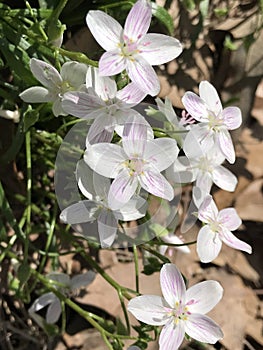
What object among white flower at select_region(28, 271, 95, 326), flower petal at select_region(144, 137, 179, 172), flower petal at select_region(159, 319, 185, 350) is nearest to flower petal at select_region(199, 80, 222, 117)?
flower petal at select_region(144, 137, 179, 172)

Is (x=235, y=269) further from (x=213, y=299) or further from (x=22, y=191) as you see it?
(x=213, y=299)

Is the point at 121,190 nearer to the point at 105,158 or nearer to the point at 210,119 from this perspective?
the point at 105,158

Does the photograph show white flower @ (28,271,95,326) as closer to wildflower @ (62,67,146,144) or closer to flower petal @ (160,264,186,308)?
flower petal @ (160,264,186,308)

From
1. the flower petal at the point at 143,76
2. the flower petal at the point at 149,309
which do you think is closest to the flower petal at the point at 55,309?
the flower petal at the point at 149,309

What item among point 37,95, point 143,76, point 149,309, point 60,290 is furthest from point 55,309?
point 143,76

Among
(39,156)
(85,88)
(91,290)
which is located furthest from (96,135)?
(91,290)

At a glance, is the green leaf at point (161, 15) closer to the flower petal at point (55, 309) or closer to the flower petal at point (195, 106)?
the flower petal at point (195, 106)
